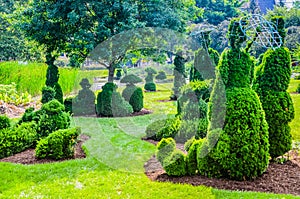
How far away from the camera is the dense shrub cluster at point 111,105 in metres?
11.5

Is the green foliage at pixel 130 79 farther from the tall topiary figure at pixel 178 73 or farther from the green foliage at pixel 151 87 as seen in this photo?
the green foliage at pixel 151 87

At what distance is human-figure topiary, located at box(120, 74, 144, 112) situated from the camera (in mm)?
12172

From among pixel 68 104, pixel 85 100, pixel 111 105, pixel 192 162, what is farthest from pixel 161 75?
pixel 192 162

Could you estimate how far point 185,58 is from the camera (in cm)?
1490

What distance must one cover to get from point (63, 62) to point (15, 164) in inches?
920

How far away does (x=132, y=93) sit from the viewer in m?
12.2

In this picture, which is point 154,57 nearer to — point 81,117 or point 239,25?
point 81,117

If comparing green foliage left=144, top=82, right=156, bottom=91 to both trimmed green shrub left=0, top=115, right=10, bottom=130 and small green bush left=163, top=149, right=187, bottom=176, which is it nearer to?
trimmed green shrub left=0, top=115, right=10, bottom=130

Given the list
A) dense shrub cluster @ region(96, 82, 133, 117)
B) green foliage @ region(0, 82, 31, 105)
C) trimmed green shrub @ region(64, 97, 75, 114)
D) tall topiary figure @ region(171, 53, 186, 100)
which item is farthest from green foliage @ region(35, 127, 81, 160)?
tall topiary figure @ region(171, 53, 186, 100)

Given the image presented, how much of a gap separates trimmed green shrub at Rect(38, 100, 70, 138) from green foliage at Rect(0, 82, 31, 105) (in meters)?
5.81

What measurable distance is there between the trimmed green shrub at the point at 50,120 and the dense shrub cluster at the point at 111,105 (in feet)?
14.5

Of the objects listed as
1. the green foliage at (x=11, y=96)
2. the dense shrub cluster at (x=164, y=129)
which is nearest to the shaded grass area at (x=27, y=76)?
the green foliage at (x=11, y=96)

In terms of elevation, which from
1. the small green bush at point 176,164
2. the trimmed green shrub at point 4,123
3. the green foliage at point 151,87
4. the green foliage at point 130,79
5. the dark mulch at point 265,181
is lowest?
the dark mulch at point 265,181

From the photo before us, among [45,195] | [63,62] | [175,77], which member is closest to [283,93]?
[45,195]
